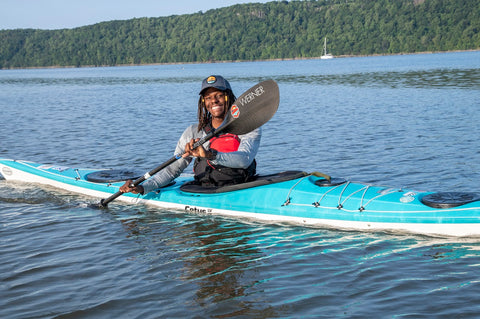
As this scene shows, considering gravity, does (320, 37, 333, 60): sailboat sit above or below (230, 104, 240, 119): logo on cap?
above

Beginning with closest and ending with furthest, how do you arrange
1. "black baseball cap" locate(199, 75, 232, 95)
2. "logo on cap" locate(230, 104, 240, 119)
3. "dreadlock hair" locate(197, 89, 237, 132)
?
"logo on cap" locate(230, 104, 240, 119), "black baseball cap" locate(199, 75, 232, 95), "dreadlock hair" locate(197, 89, 237, 132)

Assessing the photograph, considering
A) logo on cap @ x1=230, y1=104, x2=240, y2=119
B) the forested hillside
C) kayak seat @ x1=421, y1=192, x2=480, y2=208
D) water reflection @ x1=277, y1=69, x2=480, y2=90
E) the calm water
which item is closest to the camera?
the calm water

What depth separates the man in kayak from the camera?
6.27 m

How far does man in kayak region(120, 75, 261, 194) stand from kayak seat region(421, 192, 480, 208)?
6.25 ft

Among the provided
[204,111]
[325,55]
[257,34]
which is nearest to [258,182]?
[204,111]

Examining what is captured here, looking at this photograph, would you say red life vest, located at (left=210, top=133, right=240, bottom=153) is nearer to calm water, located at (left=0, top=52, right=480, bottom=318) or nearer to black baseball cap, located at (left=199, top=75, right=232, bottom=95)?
black baseball cap, located at (left=199, top=75, right=232, bottom=95)

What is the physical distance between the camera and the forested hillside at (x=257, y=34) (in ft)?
401

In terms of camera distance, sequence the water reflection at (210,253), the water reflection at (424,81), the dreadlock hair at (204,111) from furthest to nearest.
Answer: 1. the water reflection at (424,81)
2. the dreadlock hair at (204,111)
3. the water reflection at (210,253)

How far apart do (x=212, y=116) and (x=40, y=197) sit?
3.27 metres

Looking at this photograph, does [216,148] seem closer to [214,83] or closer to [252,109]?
[252,109]

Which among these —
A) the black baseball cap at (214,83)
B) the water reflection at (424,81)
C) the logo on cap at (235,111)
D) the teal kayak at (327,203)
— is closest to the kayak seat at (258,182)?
the teal kayak at (327,203)

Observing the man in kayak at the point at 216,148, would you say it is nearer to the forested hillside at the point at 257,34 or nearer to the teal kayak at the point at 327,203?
the teal kayak at the point at 327,203

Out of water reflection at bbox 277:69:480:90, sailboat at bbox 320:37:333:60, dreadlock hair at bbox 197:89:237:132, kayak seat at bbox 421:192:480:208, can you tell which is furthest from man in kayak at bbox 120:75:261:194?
sailboat at bbox 320:37:333:60

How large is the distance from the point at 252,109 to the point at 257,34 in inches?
5741
